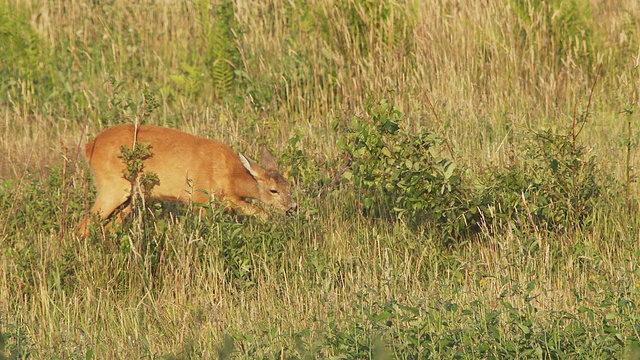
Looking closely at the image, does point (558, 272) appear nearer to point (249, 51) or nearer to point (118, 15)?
point (249, 51)

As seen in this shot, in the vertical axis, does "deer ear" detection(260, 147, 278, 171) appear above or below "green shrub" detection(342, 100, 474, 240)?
below

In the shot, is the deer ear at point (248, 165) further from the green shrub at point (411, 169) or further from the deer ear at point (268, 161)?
the green shrub at point (411, 169)

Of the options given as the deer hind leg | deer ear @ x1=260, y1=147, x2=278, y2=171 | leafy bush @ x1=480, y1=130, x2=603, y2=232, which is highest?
leafy bush @ x1=480, y1=130, x2=603, y2=232

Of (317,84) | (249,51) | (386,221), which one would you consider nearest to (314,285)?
(386,221)

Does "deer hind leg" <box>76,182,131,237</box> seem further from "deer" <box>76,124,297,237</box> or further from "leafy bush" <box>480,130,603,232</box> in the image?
"leafy bush" <box>480,130,603,232</box>

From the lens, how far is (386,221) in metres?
6.77

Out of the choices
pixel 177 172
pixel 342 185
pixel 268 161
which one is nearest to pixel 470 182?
pixel 342 185

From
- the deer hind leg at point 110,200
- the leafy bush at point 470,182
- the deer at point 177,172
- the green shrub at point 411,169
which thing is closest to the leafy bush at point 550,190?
the leafy bush at point 470,182

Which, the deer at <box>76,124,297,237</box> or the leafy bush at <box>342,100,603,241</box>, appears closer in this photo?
the leafy bush at <box>342,100,603,241</box>

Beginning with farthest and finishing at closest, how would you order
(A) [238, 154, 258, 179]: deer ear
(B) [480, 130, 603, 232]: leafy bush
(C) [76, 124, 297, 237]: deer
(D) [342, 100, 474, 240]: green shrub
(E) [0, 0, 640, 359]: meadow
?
(A) [238, 154, 258, 179]: deer ear, (C) [76, 124, 297, 237]: deer, (B) [480, 130, 603, 232]: leafy bush, (D) [342, 100, 474, 240]: green shrub, (E) [0, 0, 640, 359]: meadow

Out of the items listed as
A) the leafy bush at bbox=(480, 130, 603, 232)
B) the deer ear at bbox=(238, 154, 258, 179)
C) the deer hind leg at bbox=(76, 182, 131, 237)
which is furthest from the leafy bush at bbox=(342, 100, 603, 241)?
the deer hind leg at bbox=(76, 182, 131, 237)

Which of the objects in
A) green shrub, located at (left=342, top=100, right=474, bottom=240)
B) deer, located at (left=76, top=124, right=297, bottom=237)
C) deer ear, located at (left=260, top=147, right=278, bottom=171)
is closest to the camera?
green shrub, located at (left=342, top=100, right=474, bottom=240)

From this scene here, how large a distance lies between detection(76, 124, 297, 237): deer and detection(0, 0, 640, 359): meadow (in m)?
0.20

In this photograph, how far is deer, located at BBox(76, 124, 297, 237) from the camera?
6910 millimetres
